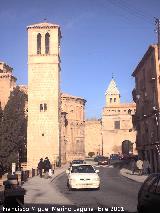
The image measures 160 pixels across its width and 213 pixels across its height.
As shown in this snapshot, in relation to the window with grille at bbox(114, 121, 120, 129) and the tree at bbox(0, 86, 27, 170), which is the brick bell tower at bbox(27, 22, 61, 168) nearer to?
the tree at bbox(0, 86, 27, 170)

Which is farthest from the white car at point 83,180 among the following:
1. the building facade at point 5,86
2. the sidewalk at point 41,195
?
the building facade at point 5,86

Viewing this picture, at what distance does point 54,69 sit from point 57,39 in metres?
4.28

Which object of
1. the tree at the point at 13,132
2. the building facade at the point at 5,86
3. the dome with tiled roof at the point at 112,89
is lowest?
the tree at the point at 13,132

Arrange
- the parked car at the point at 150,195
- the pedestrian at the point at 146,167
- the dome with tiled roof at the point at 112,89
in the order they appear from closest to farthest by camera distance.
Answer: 1. the parked car at the point at 150,195
2. the pedestrian at the point at 146,167
3. the dome with tiled roof at the point at 112,89

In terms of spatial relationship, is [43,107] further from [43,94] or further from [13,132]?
[13,132]

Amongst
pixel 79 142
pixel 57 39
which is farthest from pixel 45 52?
pixel 79 142

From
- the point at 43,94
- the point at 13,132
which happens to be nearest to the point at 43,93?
the point at 43,94

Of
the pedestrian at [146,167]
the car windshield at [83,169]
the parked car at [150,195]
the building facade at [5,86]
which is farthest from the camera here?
the building facade at [5,86]

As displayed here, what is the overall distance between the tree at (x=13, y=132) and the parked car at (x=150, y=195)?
39.8 metres

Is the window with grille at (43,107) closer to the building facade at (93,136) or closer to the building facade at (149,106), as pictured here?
the building facade at (149,106)

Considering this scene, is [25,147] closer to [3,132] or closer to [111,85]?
[3,132]

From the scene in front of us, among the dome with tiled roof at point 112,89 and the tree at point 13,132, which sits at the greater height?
the dome with tiled roof at point 112,89

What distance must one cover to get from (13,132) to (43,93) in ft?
→ 22.4

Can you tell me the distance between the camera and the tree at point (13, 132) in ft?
160
